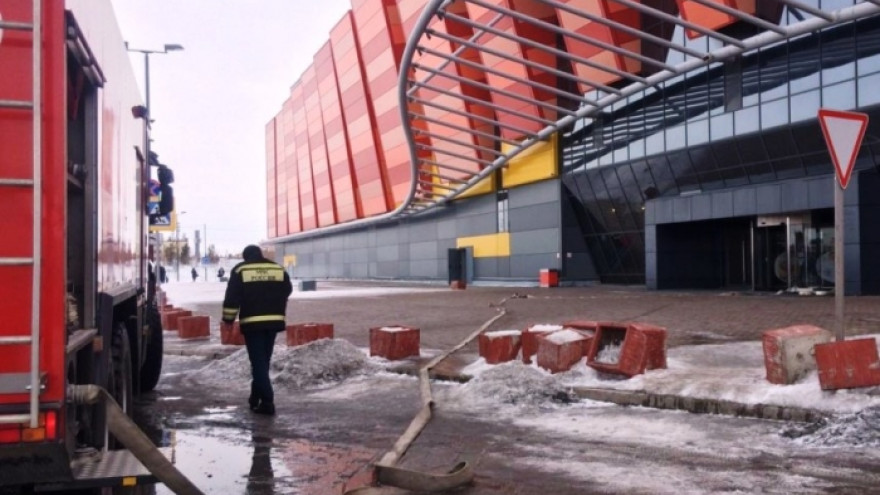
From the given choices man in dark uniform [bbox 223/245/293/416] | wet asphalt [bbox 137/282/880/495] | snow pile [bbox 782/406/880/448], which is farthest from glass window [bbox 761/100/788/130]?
man in dark uniform [bbox 223/245/293/416]

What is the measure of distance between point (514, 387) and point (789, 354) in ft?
9.10

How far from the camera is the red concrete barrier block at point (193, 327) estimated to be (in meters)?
15.9

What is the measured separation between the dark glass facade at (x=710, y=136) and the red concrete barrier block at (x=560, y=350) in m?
15.9

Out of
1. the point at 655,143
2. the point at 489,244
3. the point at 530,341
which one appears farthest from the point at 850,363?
the point at 489,244

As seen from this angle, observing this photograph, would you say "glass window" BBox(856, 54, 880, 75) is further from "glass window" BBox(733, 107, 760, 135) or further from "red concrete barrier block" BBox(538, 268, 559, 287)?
"red concrete barrier block" BBox(538, 268, 559, 287)

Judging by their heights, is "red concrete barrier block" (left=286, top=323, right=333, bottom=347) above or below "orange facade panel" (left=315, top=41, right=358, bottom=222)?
below

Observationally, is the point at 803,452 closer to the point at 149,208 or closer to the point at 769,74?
the point at 149,208

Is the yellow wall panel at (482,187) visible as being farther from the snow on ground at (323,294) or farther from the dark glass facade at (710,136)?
the dark glass facade at (710,136)

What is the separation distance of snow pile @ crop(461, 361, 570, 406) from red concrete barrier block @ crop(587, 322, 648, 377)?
648 millimetres

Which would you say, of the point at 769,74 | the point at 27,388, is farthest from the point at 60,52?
the point at 769,74

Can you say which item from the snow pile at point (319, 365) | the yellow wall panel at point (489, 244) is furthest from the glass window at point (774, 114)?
the snow pile at point (319, 365)

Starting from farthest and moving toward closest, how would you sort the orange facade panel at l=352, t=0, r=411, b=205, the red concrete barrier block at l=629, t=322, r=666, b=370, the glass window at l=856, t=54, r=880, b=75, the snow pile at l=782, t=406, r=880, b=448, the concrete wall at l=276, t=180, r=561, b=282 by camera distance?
the orange facade panel at l=352, t=0, r=411, b=205
the concrete wall at l=276, t=180, r=561, b=282
the glass window at l=856, t=54, r=880, b=75
the red concrete barrier block at l=629, t=322, r=666, b=370
the snow pile at l=782, t=406, r=880, b=448

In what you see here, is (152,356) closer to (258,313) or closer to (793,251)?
(258,313)

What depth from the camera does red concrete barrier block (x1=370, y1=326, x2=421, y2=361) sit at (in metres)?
11.6
